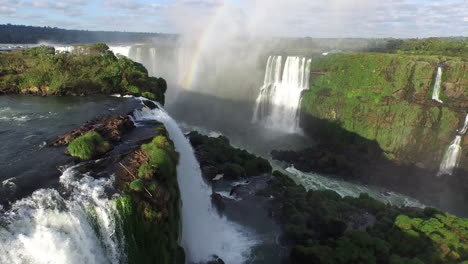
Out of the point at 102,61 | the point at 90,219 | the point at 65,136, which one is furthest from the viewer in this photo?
the point at 102,61

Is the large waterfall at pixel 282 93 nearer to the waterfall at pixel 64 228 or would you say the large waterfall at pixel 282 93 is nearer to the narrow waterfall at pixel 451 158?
the narrow waterfall at pixel 451 158

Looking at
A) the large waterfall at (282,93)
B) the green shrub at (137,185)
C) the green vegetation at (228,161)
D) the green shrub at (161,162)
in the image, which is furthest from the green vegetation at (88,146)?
the large waterfall at (282,93)

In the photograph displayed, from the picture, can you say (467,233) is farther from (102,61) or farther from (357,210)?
(102,61)

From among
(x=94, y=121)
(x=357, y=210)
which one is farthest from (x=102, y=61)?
(x=357, y=210)

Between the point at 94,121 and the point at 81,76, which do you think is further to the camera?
the point at 81,76

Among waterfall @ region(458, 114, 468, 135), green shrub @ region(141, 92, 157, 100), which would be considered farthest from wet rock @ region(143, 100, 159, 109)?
waterfall @ region(458, 114, 468, 135)

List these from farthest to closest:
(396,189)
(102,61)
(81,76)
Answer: (396,189), (102,61), (81,76)

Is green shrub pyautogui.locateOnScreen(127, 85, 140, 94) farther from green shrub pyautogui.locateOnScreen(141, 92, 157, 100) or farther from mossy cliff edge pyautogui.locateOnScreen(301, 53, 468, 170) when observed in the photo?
mossy cliff edge pyautogui.locateOnScreen(301, 53, 468, 170)

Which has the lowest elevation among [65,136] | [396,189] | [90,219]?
[396,189]
